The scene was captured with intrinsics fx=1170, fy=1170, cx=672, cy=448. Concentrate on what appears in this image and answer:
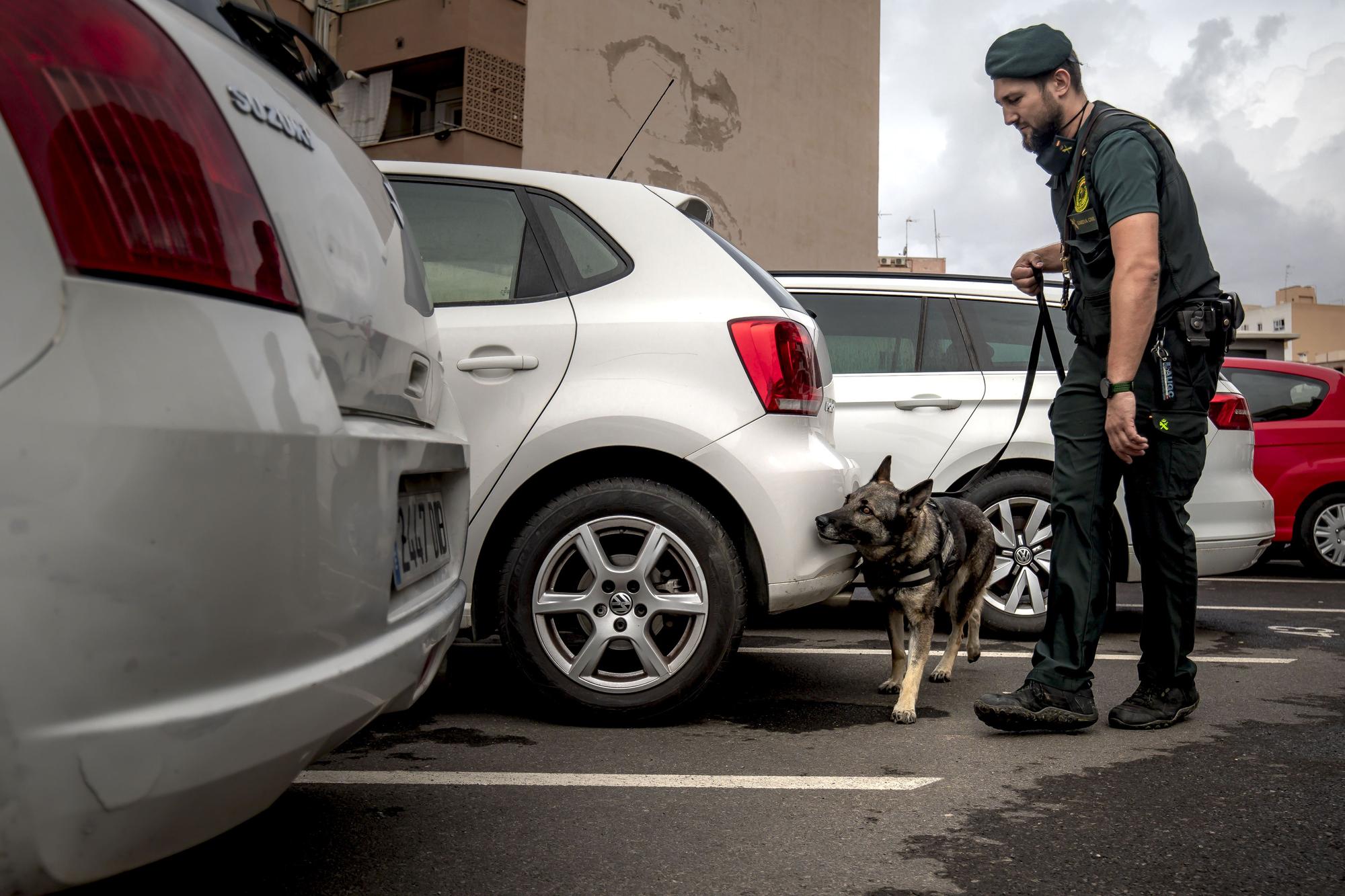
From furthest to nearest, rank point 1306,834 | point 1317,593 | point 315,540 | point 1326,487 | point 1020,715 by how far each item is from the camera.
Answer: point 1326,487 < point 1317,593 < point 1020,715 < point 1306,834 < point 315,540

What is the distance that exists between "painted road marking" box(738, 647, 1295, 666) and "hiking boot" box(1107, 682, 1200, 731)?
135 centimetres

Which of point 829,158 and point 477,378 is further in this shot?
point 829,158

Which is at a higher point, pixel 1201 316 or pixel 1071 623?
pixel 1201 316

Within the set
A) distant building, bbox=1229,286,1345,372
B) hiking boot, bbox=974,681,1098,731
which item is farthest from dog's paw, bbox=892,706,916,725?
distant building, bbox=1229,286,1345,372

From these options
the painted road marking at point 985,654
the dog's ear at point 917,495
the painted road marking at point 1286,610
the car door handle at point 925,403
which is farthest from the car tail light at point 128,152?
the painted road marking at point 1286,610

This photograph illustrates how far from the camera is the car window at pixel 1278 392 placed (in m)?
8.96

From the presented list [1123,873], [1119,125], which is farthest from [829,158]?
[1123,873]

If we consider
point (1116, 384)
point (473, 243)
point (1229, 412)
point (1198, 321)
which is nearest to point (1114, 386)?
point (1116, 384)

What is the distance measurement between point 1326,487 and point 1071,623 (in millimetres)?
6627

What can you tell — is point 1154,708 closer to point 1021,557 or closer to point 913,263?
point 1021,557

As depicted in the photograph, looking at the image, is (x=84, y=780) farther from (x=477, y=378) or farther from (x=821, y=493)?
(x=821, y=493)

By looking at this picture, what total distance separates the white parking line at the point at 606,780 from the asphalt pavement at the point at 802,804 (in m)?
0.01

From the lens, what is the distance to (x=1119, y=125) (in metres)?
3.60

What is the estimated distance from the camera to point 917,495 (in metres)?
4.22
